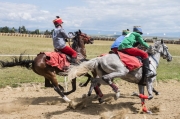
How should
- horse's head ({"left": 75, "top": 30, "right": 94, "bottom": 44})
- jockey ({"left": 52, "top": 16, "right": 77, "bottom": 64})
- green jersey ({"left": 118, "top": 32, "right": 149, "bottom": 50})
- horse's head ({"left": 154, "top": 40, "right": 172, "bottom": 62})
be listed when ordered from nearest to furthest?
green jersey ({"left": 118, "top": 32, "right": 149, "bottom": 50})
horse's head ({"left": 154, "top": 40, "right": 172, "bottom": 62})
jockey ({"left": 52, "top": 16, "right": 77, "bottom": 64})
horse's head ({"left": 75, "top": 30, "right": 94, "bottom": 44})

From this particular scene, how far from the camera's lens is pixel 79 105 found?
818 centimetres

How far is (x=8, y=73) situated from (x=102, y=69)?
7712 mm

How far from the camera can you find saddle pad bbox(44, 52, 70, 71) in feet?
28.2

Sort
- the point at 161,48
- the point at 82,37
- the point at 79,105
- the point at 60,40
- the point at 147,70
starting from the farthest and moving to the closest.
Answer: the point at 82,37 → the point at 60,40 → the point at 161,48 → the point at 79,105 → the point at 147,70

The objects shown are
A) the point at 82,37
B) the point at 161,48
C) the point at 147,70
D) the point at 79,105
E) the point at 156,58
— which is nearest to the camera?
the point at 147,70

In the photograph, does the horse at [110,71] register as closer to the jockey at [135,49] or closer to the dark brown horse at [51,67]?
the jockey at [135,49]

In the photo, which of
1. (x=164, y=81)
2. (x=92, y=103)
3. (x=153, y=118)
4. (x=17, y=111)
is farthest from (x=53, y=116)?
(x=164, y=81)

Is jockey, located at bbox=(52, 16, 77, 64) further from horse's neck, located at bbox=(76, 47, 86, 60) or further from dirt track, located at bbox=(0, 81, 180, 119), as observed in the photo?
dirt track, located at bbox=(0, 81, 180, 119)

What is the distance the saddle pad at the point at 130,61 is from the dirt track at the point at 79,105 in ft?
3.73

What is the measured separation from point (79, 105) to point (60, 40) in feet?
6.78

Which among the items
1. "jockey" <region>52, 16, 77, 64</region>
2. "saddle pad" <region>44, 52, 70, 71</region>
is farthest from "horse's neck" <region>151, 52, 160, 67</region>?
"saddle pad" <region>44, 52, 70, 71</region>

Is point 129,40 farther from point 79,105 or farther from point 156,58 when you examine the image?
point 79,105

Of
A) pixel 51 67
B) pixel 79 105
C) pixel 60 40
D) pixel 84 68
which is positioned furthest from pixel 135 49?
pixel 51 67

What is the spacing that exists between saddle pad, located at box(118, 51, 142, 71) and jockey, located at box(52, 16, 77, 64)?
194cm
